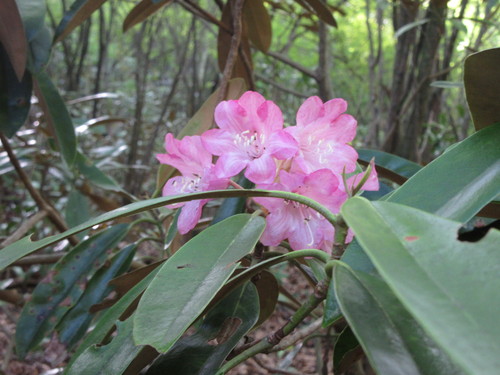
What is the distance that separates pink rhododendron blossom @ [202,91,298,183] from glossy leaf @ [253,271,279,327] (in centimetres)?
17

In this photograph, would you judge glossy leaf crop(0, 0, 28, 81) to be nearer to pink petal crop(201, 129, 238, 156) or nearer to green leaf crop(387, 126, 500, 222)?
pink petal crop(201, 129, 238, 156)

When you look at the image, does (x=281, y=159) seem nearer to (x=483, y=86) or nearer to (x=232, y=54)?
(x=483, y=86)

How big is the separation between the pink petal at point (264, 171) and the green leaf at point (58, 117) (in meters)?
0.57

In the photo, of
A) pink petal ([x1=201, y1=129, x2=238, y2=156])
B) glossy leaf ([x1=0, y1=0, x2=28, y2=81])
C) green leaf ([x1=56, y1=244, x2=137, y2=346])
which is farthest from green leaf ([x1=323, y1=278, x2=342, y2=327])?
glossy leaf ([x1=0, y1=0, x2=28, y2=81])

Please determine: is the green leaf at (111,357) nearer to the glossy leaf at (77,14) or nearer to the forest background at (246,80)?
the forest background at (246,80)

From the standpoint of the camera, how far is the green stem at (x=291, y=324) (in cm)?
44

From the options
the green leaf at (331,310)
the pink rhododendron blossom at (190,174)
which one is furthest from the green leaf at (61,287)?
the green leaf at (331,310)

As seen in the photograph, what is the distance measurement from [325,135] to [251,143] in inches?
3.4

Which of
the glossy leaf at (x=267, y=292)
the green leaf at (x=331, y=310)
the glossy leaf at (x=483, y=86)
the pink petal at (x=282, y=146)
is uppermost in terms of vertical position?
the glossy leaf at (x=483, y=86)

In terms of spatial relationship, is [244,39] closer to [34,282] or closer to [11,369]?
[34,282]

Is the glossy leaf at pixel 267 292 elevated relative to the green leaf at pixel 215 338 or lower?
lower

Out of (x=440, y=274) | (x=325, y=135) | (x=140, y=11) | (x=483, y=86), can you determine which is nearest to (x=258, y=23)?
(x=140, y=11)

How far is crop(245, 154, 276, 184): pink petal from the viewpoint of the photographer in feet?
1.79

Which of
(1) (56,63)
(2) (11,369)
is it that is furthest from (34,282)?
(1) (56,63)
